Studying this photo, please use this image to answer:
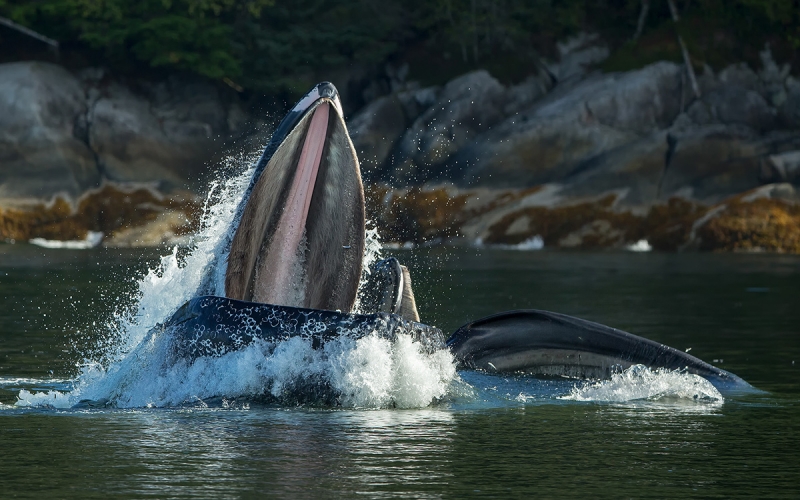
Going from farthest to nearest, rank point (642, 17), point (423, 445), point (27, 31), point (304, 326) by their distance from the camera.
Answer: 1. point (642, 17)
2. point (27, 31)
3. point (304, 326)
4. point (423, 445)

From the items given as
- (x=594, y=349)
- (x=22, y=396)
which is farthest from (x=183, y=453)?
(x=594, y=349)

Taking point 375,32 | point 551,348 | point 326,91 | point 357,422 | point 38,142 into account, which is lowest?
point 357,422

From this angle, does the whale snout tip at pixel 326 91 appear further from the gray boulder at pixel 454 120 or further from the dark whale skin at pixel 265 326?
the gray boulder at pixel 454 120

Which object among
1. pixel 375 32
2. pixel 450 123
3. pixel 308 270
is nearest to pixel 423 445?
pixel 308 270

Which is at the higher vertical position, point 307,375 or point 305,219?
point 305,219

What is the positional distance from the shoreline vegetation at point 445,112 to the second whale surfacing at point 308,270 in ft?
94.6

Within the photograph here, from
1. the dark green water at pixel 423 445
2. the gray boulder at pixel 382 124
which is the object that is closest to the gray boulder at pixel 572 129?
the gray boulder at pixel 382 124

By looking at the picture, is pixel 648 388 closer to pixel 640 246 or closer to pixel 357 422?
pixel 357 422

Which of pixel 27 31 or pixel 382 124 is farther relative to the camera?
pixel 382 124

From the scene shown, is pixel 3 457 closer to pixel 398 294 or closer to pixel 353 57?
pixel 398 294

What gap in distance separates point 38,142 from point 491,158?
15.3 m

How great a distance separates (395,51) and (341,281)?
43.2 meters

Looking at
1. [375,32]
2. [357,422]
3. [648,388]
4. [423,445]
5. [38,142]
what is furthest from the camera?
[375,32]

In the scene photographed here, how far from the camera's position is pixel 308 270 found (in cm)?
1123
